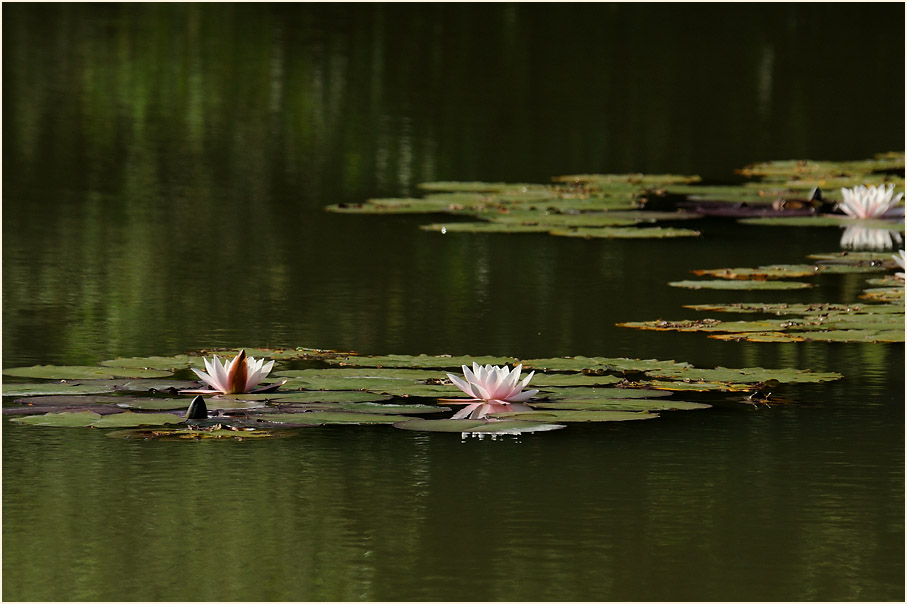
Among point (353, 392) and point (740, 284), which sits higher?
point (740, 284)

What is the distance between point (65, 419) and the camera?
17.2 feet

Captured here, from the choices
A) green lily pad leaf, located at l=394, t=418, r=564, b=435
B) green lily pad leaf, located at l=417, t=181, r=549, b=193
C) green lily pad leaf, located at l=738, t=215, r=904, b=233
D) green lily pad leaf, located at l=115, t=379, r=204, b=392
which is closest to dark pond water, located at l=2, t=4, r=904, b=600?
green lily pad leaf, located at l=394, t=418, r=564, b=435

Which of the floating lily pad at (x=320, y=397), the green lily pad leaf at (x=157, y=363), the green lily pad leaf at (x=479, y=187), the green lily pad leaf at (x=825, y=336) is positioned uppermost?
the green lily pad leaf at (x=479, y=187)

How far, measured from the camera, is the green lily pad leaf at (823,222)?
1010 centimetres

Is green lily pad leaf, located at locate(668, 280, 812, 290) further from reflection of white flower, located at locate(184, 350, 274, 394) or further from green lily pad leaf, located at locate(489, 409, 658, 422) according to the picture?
reflection of white flower, located at locate(184, 350, 274, 394)

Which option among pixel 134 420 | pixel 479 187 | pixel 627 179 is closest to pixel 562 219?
pixel 479 187

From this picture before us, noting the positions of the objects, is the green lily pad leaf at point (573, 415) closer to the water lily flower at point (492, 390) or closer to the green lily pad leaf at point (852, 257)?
the water lily flower at point (492, 390)

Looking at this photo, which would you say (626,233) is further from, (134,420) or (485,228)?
(134,420)

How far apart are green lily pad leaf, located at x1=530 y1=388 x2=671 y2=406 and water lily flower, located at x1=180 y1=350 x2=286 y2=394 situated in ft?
2.64

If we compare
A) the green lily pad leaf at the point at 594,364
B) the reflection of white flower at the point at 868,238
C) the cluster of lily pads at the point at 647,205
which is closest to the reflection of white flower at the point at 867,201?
the cluster of lily pads at the point at 647,205

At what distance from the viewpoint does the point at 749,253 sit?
9.22 meters

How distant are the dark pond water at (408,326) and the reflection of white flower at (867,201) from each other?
0.51 m

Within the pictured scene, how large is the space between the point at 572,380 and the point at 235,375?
3.46ft

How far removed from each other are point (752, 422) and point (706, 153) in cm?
835
